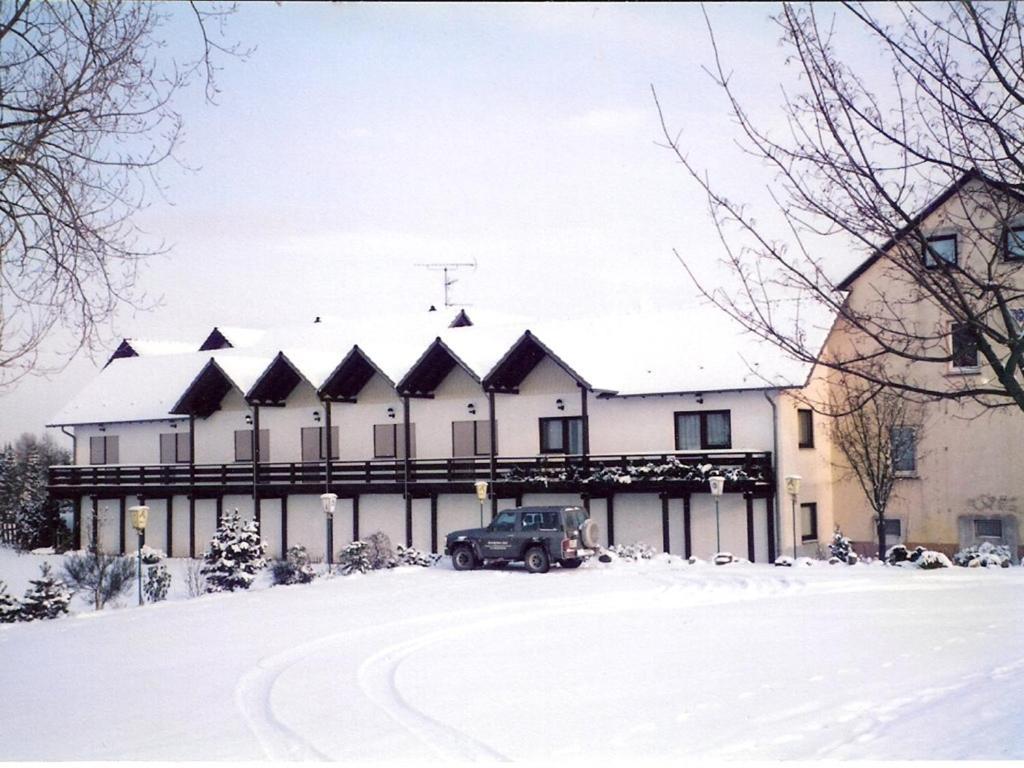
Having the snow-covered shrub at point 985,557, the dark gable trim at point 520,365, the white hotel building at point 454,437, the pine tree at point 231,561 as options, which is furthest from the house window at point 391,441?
the snow-covered shrub at point 985,557

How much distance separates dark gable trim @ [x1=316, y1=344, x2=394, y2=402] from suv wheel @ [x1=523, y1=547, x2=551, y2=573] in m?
10.9

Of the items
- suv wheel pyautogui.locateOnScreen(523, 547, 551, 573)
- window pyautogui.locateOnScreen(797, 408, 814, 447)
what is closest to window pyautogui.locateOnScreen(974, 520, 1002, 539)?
window pyautogui.locateOnScreen(797, 408, 814, 447)

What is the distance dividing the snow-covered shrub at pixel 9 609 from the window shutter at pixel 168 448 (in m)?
23.6

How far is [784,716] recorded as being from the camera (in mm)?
12141

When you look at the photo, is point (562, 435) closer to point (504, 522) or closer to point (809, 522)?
point (504, 522)

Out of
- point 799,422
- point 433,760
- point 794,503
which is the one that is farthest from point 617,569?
point 433,760

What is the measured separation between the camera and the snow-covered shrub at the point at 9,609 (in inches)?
879

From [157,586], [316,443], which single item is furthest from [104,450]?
[157,586]

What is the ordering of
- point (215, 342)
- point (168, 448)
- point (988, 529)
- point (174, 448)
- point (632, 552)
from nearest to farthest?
1. point (632, 552)
2. point (988, 529)
3. point (174, 448)
4. point (168, 448)
5. point (215, 342)

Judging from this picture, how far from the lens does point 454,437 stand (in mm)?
39469

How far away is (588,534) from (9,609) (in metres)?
13.9

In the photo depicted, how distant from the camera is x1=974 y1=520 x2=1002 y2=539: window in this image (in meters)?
32.5

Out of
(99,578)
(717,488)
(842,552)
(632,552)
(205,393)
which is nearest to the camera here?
(99,578)

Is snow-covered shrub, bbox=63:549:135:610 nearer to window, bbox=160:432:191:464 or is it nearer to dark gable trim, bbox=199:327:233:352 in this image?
window, bbox=160:432:191:464
